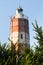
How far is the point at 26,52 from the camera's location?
45.1 feet

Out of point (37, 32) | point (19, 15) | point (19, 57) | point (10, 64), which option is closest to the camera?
point (10, 64)

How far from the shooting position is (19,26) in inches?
2136

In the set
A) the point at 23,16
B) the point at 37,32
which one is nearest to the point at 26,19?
the point at 23,16

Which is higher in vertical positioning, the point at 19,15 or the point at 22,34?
the point at 19,15

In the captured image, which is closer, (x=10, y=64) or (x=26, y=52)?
(x=10, y=64)

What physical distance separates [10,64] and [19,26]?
41504mm

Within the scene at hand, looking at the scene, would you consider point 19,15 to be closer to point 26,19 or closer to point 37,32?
point 26,19

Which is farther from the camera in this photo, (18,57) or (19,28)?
(19,28)

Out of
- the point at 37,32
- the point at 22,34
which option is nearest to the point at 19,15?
the point at 22,34

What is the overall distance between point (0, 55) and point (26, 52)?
153 centimetres

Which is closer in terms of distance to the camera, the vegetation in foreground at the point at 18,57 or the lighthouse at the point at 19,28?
the vegetation in foreground at the point at 18,57

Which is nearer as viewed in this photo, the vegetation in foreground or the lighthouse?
the vegetation in foreground

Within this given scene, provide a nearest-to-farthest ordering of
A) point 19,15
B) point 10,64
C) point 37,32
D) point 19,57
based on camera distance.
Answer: point 10,64 → point 19,57 → point 37,32 → point 19,15

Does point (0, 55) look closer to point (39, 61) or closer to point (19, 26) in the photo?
point (39, 61)
